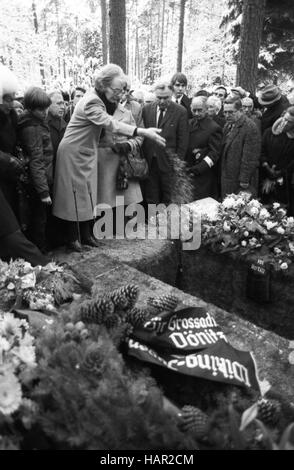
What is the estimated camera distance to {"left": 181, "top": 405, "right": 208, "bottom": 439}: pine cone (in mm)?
1398

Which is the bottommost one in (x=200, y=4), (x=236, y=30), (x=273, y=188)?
(x=273, y=188)

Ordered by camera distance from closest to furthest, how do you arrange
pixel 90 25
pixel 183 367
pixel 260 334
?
pixel 183 367
pixel 260 334
pixel 90 25

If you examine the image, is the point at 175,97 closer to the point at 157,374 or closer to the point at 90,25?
the point at 157,374

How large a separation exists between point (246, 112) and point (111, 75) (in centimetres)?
232

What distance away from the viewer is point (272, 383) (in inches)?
75.2

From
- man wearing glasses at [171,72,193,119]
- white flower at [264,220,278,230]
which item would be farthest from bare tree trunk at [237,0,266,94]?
white flower at [264,220,278,230]

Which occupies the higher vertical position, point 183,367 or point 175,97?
point 175,97

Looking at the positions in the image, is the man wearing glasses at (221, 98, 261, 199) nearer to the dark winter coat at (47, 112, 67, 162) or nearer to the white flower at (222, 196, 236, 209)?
the white flower at (222, 196, 236, 209)

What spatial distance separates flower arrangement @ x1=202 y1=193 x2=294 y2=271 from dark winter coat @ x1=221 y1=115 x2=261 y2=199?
4.24ft

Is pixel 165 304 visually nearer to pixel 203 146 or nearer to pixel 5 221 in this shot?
pixel 5 221

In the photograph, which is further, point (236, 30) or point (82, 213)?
Answer: point (236, 30)
